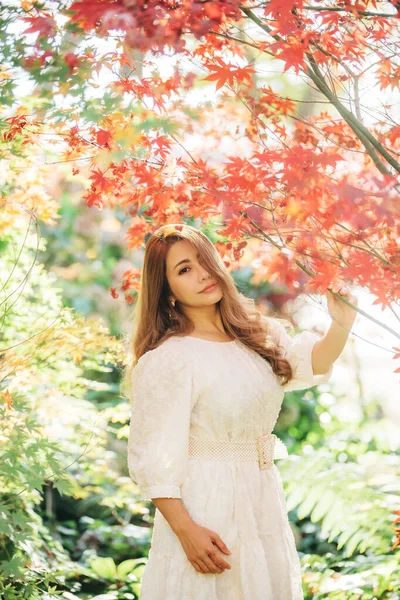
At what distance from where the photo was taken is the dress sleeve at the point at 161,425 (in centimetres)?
223

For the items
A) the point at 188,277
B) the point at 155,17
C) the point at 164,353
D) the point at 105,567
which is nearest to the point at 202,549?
the point at 164,353

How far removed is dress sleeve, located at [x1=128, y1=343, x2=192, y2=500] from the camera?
7.32 feet

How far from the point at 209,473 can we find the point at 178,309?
0.59 metres

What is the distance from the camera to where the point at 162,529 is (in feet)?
7.63

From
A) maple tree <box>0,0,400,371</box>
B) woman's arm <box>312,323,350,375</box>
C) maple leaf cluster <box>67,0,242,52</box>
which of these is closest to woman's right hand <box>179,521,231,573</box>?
woman's arm <box>312,323,350,375</box>

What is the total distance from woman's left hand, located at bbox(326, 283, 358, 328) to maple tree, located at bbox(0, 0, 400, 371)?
0.07 m

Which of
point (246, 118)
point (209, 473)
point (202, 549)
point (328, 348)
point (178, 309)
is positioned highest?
point (246, 118)

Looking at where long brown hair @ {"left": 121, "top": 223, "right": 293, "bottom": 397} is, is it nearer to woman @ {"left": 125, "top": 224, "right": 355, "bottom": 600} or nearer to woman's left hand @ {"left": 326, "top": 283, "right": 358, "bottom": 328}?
woman @ {"left": 125, "top": 224, "right": 355, "bottom": 600}

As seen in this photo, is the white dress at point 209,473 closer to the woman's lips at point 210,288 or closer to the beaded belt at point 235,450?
the beaded belt at point 235,450

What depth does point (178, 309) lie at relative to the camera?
2.60 metres

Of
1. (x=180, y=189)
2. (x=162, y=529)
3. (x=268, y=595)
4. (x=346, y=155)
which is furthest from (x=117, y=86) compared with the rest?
(x=268, y=595)

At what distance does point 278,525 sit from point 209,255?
0.91 meters

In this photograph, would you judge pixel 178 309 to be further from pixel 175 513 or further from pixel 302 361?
pixel 175 513

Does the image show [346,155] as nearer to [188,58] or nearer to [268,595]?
[188,58]
